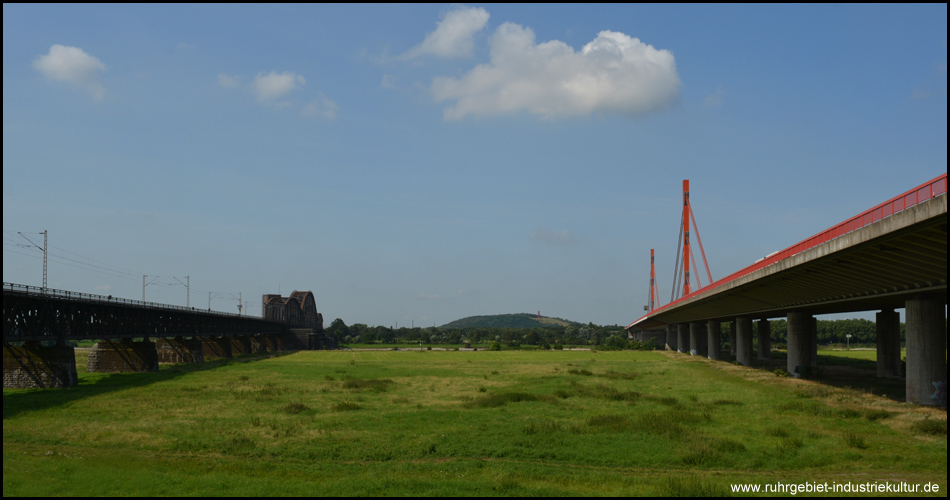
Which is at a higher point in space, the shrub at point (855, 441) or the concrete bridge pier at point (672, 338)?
the shrub at point (855, 441)

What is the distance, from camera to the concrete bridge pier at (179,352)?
10025cm

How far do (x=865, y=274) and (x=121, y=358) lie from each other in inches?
3122

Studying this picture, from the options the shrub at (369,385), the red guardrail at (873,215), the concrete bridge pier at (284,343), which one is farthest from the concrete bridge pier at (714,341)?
the concrete bridge pier at (284,343)

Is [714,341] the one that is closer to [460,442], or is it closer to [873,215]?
[873,215]

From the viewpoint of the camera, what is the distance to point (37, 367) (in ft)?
183

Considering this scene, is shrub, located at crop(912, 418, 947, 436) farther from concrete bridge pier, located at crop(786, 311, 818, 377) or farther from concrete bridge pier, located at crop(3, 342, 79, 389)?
concrete bridge pier, located at crop(3, 342, 79, 389)

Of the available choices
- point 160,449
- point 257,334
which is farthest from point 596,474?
point 257,334

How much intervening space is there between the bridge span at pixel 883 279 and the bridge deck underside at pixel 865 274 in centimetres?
4

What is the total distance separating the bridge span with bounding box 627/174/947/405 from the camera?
30.8 m

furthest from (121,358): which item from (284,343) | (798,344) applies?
(284,343)

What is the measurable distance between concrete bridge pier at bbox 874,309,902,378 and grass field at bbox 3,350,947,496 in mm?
22175

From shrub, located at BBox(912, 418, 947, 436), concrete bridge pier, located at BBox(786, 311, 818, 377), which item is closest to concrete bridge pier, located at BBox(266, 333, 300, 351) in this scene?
concrete bridge pier, located at BBox(786, 311, 818, 377)

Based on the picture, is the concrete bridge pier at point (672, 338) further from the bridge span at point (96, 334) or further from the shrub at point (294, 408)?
the shrub at point (294, 408)

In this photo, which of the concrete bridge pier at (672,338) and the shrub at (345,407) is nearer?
the shrub at (345,407)
